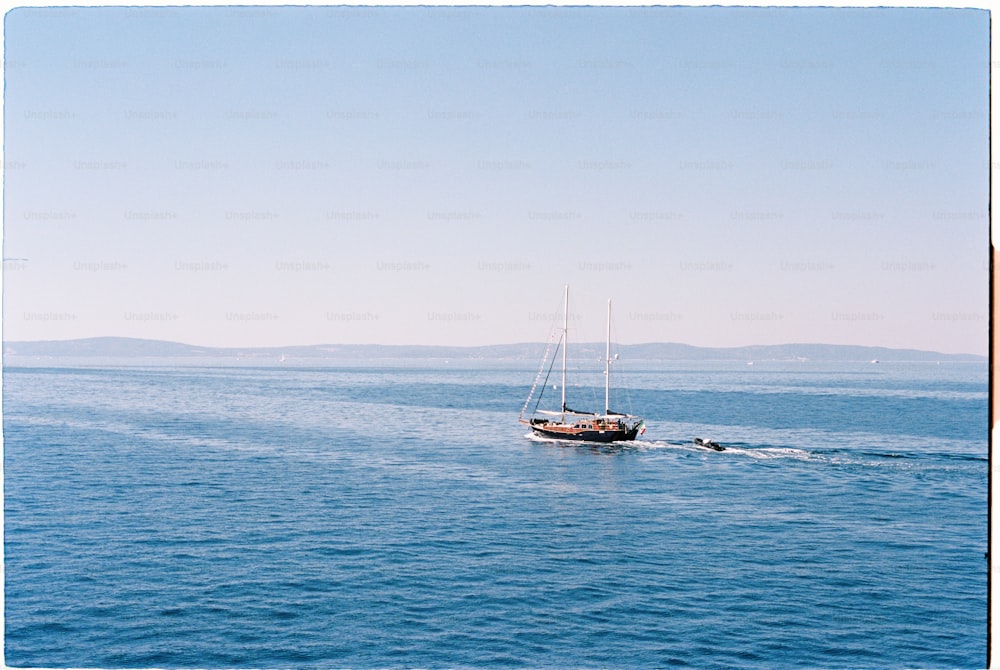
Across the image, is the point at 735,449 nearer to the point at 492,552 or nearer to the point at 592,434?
the point at 592,434

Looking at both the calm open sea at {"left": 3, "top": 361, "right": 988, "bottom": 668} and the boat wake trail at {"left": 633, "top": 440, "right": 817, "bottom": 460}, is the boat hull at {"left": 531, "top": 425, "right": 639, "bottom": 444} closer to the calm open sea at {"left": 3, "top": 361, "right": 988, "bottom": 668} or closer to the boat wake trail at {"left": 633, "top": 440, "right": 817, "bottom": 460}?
the boat wake trail at {"left": 633, "top": 440, "right": 817, "bottom": 460}

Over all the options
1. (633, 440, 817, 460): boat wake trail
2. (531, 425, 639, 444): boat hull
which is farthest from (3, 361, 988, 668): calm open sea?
(531, 425, 639, 444): boat hull

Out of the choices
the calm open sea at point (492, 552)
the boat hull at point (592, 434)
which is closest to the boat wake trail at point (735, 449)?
the calm open sea at point (492, 552)

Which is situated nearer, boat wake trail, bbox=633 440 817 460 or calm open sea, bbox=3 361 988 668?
calm open sea, bbox=3 361 988 668

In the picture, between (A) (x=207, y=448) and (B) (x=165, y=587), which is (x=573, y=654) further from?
(A) (x=207, y=448)

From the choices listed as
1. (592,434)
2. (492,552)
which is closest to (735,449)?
(592,434)

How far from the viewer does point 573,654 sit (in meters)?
8.96

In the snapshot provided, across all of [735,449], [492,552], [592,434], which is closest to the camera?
[492,552]

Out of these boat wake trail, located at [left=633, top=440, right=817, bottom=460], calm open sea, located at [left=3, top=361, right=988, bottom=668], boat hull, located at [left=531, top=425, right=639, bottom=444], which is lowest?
calm open sea, located at [left=3, top=361, right=988, bottom=668]

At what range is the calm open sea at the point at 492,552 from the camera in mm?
9211

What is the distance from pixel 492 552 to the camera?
12484 mm

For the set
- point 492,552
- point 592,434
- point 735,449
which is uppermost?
point 592,434

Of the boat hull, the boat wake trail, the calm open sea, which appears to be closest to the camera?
the calm open sea

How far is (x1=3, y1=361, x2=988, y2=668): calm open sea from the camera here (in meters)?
9.21
